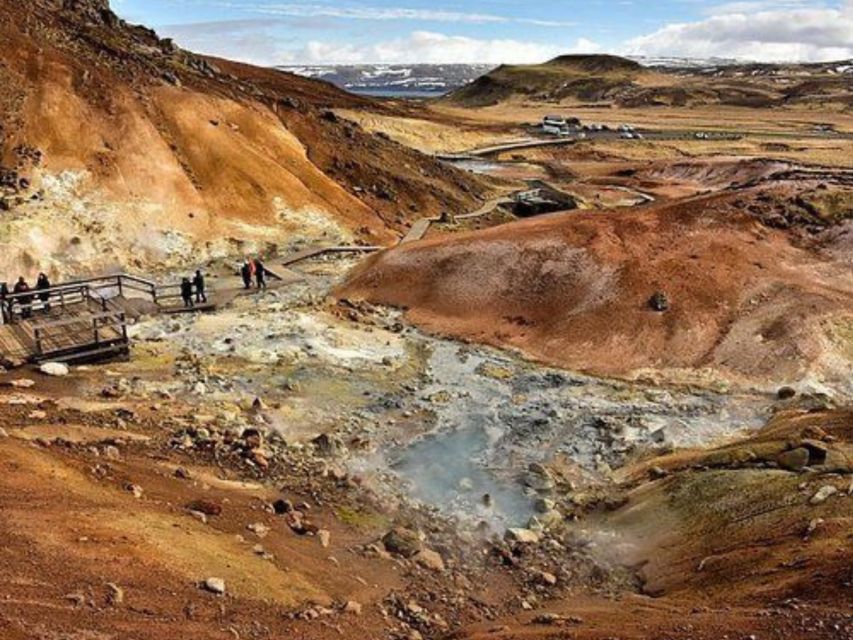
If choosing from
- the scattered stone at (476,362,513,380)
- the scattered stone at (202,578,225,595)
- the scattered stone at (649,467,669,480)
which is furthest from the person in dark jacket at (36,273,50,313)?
the scattered stone at (649,467,669,480)

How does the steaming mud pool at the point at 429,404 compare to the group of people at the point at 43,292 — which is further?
the group of people at the point at 43,292

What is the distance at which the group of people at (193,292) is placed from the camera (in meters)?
34.2

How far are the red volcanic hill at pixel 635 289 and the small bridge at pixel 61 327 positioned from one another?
11553mm

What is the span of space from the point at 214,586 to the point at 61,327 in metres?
17.3

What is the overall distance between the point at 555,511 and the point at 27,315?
20025 millimetres

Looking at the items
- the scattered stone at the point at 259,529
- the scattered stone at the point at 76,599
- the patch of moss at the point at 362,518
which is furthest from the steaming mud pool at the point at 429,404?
the scattered stone at the point at 76,599

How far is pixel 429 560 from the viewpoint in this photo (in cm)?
1702

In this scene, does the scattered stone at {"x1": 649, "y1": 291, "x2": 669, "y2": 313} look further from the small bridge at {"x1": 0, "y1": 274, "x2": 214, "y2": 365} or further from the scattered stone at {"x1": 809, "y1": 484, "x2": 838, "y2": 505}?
the small bridge at {"x1": 0, "y1": 274, "x2": 214, "y2": 365}

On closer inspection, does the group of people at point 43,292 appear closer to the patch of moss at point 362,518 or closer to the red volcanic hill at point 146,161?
the red volcanic hill at point 146,161

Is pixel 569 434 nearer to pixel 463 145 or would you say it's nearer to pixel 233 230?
pixel 233 230

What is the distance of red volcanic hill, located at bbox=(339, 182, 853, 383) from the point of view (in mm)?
30656

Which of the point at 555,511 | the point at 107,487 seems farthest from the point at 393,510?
the point at 107,487

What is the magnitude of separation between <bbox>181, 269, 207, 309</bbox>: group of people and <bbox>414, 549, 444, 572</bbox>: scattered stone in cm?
2043

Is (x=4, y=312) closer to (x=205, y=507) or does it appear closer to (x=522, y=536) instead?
(x=205, y=507)
